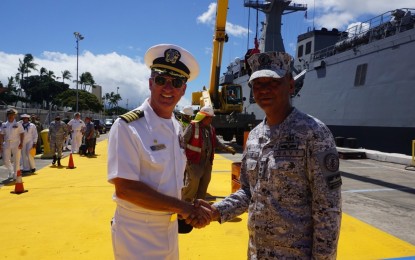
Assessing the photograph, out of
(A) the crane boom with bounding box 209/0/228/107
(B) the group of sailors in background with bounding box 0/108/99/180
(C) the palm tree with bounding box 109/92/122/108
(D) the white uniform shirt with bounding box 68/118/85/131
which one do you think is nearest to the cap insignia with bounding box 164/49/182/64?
(B) the group of sailors in background with bounding box 0/108/99/180

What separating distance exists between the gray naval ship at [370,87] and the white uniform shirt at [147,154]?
12.3 meters

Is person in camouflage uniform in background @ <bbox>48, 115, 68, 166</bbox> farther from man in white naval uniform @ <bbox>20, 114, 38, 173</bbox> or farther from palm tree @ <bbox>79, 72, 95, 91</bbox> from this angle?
palm tree @ <bbox>79, 72, 95, 91</bbox>

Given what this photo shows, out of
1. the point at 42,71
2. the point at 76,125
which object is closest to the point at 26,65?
the point at 42,71

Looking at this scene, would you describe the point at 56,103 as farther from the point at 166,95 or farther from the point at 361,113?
the point at 166,95

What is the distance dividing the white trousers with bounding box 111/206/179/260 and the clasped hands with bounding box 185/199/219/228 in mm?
148

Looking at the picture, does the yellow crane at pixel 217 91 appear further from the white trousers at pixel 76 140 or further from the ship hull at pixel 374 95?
the white trousers at pixel 76 140

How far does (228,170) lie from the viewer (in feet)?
37.5

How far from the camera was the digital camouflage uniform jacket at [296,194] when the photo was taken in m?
1.70

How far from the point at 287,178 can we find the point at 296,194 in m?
0.10

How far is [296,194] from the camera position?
5.87ft

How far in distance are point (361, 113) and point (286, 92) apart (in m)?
18.2

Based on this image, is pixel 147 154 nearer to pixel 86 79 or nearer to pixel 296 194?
pixel 296 194

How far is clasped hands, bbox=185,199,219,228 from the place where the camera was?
2.04 meters

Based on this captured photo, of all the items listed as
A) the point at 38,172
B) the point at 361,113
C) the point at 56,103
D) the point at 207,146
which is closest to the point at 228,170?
the point at 207,146
